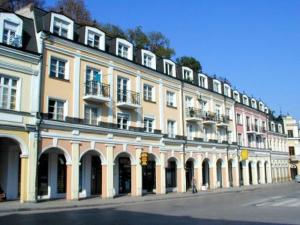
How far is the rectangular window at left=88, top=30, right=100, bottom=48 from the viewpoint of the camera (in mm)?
28891

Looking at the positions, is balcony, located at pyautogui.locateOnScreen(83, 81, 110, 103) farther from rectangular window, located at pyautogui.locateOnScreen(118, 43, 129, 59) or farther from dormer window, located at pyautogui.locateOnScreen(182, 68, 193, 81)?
dormer window, located at pyautogui.locateOnScreen(182, 68, 193, 81)

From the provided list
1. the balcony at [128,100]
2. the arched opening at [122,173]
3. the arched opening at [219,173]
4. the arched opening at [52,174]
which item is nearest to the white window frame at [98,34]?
the balcony at [128,100]

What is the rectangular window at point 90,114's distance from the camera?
91.2ft

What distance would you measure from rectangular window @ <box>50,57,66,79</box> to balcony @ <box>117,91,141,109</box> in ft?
17.2

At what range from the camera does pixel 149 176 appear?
3547cm

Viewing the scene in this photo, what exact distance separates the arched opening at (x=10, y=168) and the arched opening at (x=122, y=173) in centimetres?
823

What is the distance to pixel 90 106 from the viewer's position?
28062 millimetres

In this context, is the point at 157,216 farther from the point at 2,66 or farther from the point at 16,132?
the point at 2,66

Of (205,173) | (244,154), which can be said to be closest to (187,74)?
(205,173)

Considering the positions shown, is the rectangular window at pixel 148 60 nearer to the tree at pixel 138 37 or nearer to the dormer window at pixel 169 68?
the dormer window at pixel 169 68

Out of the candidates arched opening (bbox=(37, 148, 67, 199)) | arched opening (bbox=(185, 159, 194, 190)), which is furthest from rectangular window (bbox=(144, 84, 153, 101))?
arched opening (bbox=(37, 148, 67, 199))

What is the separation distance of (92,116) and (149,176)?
1002 cm

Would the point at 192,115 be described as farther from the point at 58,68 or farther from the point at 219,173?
the point at 58,68

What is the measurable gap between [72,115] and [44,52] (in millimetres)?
4586
